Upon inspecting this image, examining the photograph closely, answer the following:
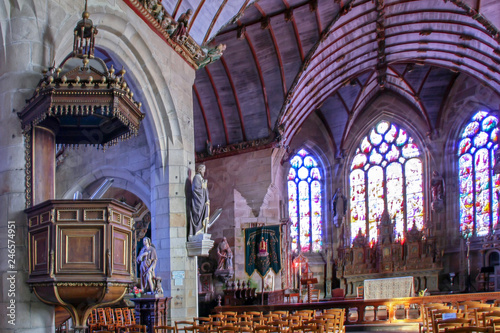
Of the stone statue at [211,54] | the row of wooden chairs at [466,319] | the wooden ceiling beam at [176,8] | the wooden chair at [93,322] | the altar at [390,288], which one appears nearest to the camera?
the row of wooden chairs at [466,319]

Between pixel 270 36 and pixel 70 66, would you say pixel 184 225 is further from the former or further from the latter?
pixel 270 36

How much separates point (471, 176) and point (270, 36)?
1143 centimetres

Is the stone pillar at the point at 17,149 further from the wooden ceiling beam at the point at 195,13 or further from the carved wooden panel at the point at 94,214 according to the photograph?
the wooden ceiling beam at the point at 195,13

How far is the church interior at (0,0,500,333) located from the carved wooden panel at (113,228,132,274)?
51 mm

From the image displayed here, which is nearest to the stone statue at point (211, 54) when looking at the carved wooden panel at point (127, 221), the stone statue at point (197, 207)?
the stone statue at point (197, 207)

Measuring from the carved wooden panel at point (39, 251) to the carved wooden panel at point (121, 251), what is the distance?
2.75 ft

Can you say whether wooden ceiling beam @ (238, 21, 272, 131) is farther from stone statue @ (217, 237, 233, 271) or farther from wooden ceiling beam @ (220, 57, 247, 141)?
stone statue @ (217, 237, 233, 271)

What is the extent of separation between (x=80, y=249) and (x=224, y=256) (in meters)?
11.5

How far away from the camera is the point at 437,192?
81.5 ft

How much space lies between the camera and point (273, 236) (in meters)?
19.5

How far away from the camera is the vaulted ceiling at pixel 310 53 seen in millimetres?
18172

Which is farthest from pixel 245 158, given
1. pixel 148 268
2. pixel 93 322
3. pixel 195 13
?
pixel 148 268

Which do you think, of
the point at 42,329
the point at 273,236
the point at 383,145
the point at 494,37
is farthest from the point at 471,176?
the point at 42,329

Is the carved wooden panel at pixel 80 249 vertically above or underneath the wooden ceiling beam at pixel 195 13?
underneath
